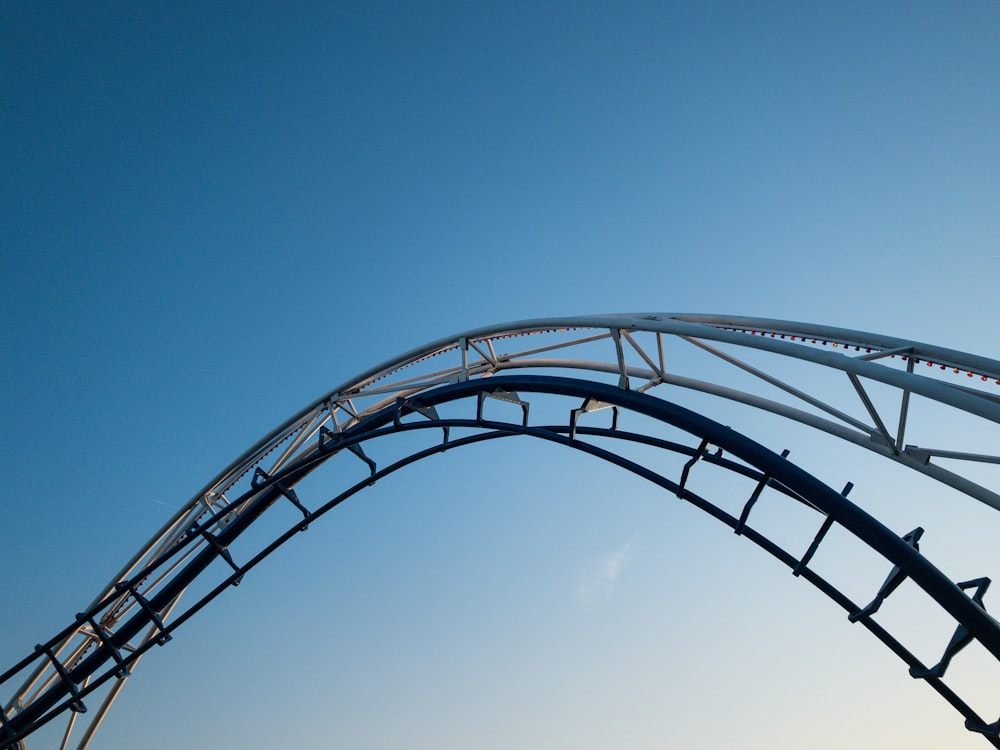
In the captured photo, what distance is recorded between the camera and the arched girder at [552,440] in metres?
12.3

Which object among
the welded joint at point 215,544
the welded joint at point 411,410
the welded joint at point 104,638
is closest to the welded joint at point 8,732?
the welded joint at point 104,638

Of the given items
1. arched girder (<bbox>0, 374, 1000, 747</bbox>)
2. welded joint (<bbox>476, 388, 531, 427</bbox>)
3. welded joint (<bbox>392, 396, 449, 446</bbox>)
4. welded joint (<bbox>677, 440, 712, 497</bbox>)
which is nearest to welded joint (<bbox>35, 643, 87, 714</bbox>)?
Answer: arched girder (<bbox>0, 374, 1000, 747</bbox>)

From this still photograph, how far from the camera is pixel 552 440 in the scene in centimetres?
1703

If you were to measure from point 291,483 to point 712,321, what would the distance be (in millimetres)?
13620

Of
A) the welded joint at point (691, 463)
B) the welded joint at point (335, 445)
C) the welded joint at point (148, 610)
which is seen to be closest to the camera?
the welded joint at point (691, 463)

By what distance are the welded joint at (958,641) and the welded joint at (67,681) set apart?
24101mm

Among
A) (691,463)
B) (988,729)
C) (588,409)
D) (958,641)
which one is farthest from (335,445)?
(988,729)

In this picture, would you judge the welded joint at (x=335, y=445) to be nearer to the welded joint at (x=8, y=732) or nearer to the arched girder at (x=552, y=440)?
the arched girder at (x=552, y=440)

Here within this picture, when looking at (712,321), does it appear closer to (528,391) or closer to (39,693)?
(528,391)

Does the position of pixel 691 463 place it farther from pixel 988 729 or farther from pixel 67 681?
pixel 67 681

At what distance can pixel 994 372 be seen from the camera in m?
11.1

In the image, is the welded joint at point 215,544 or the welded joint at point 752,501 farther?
the welded joint at point 215,544

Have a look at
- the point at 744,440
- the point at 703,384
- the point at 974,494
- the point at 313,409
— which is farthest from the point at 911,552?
the point at 313,409

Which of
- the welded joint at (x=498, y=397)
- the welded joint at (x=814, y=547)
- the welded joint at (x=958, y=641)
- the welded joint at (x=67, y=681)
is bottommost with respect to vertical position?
the welded joint at (x=958, y=641)
